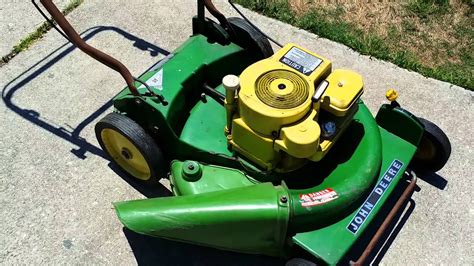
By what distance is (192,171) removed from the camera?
10.8ft

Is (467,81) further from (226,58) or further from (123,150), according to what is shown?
(123,150)

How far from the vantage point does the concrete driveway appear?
3.60 m

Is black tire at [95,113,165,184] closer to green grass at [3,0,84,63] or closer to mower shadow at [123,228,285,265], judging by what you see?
mower shadow at [123,228,285,265]

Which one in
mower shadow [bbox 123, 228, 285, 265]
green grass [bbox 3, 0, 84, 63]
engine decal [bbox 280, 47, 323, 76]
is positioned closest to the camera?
engine decal [bbox 280, 47, 323, 76]

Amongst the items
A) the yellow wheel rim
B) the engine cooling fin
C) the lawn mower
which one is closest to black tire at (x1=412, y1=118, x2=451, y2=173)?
the lawn mower

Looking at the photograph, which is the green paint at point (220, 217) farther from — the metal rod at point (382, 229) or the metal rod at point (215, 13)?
the metal rod at point (215, 13)

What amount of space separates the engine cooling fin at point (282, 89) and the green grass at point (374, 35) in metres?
1.92

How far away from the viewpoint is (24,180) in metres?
3.88

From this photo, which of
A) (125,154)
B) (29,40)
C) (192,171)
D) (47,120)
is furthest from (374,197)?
(29,40)

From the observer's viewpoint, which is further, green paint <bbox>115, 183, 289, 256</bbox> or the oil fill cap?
the oil fill cap

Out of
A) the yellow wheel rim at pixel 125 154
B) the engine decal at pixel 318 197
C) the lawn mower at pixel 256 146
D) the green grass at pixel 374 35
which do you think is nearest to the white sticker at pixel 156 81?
the lawn mower at pixel 256 146

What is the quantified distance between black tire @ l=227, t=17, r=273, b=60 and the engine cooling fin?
2.30ft

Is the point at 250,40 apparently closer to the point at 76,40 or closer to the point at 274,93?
the point at 274,93

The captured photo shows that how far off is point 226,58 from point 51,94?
5.14ft
